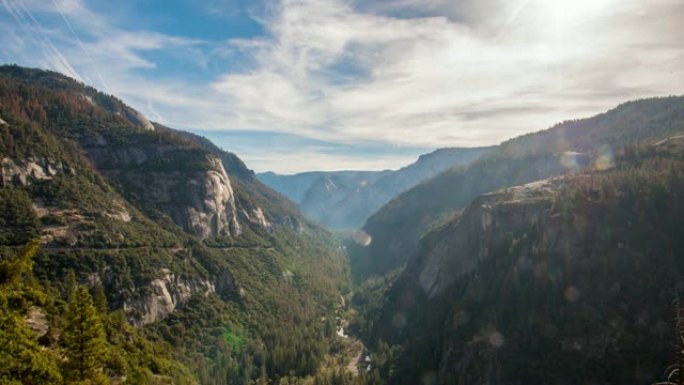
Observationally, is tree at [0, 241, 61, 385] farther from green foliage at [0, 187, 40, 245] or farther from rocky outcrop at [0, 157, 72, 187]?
rocky outcrop at [0, 157, 72, 187]

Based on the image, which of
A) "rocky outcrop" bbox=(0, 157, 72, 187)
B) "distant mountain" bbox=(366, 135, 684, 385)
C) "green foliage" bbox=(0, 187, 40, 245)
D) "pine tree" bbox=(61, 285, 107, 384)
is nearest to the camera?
"pine tree" bbox=(61, 285, 107, 384)

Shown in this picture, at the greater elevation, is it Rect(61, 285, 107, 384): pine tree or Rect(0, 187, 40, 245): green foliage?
Rect(0, 187, 40, 245): green foliage

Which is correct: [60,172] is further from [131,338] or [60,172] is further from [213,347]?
[131,338]

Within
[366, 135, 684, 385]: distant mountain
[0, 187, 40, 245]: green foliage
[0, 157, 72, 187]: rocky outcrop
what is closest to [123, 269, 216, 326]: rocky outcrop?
[0, 187, 40, 245]: green foliage

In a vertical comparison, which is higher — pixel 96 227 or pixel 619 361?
pixel 96 227

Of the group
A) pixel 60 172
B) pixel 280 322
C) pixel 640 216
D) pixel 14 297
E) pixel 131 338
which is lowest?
pixel 280 322

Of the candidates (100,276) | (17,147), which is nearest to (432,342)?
(100,276)

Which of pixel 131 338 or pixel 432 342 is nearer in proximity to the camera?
pixel 131 338
